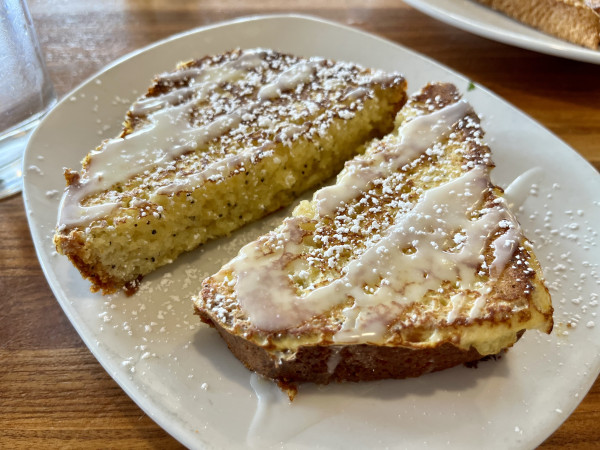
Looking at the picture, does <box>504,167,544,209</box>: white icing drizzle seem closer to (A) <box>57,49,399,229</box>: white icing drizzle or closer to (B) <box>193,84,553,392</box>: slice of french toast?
(B) <box>193,84,553,392</box>: slice of french toast

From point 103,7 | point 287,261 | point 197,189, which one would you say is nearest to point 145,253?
point 197,189

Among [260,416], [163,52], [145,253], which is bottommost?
[260,416]

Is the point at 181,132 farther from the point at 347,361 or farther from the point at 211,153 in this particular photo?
the point at 347,361

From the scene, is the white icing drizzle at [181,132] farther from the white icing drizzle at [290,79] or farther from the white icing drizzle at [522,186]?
the white icing drizzle at [522,186]

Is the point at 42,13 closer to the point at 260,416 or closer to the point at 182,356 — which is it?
the point at 182,356

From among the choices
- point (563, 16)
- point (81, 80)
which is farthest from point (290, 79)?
point (563, 16)
